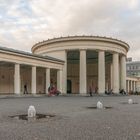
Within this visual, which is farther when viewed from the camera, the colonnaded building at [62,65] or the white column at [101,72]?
the white column at [101,72]

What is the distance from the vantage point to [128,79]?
316 ft

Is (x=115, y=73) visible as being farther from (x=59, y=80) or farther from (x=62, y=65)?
(x=59, y=80)

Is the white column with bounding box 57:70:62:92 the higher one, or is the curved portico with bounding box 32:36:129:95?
the curved portico with bounding box 32:36:129:95

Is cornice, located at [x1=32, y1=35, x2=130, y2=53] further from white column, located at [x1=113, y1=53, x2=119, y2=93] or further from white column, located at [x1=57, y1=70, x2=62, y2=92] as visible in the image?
white column, located at [x1=57, y1=70, x2=62, y2=92]

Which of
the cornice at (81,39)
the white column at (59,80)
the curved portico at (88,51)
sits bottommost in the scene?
the white column at (59,80)

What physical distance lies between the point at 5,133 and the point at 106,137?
296 centimetres

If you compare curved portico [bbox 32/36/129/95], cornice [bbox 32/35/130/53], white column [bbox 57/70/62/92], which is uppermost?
cornice [bbox 32/35/130/53]

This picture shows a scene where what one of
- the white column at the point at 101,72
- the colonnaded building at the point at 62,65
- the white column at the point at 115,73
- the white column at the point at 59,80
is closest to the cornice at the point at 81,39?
the colonnaded building at the point at 62,65

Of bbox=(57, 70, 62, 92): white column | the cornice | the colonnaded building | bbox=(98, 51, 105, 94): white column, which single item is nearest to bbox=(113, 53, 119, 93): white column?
the colonnaded building

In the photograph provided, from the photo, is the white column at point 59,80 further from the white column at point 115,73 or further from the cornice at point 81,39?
the white column at point 115,73

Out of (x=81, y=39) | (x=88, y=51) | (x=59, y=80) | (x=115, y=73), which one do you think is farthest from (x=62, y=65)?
(x=115, y=73)

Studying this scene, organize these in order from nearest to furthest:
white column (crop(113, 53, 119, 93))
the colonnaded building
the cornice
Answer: the colonnaded building < the cornice < white column (crop(113, 53, 119, 93))

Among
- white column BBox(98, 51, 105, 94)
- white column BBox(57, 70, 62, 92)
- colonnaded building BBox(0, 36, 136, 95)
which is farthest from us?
white column BBox(98, 51, 105, 94)

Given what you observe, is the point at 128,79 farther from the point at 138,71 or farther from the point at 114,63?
the point at 138,71
